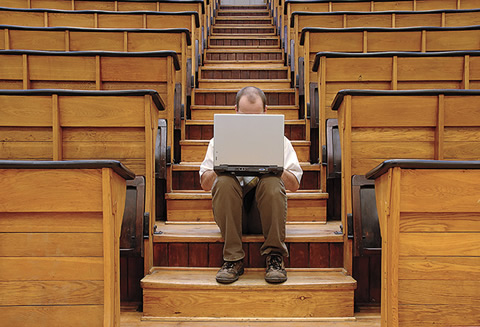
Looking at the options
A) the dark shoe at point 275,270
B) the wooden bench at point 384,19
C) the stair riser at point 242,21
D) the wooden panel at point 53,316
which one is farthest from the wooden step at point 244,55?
the wooden panel at point 53,316

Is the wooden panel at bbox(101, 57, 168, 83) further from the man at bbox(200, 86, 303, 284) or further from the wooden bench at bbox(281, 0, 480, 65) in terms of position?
the wooden bench at bbox(281, 0, 480, 65)

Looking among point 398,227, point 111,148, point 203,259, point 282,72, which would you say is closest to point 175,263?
point 203,259

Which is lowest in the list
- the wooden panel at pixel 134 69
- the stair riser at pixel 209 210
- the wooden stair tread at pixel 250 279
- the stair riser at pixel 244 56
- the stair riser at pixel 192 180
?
the wooden stair tread at pixel 250 279

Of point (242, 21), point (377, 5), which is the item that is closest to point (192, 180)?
point (377, 5)

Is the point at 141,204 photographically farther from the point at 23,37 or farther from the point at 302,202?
the point at 23,37

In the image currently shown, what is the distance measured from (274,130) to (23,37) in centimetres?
60

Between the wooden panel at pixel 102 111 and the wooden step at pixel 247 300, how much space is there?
0.58ft

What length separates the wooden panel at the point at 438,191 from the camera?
32cm

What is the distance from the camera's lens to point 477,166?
0.32m

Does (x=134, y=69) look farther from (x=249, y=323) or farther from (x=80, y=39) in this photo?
(x=249, y=323)

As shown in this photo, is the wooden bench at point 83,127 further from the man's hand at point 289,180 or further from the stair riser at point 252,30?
the stair riser at point 252,30

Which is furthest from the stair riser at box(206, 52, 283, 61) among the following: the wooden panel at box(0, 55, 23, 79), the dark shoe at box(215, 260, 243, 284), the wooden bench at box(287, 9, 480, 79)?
the dark shoe at box(215, 260, 243, 284)

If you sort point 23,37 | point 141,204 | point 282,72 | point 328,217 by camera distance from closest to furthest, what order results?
point 141,204
point 328,217
point 23,37
point 282,72

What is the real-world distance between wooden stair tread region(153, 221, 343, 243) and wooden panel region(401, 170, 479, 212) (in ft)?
0.51
